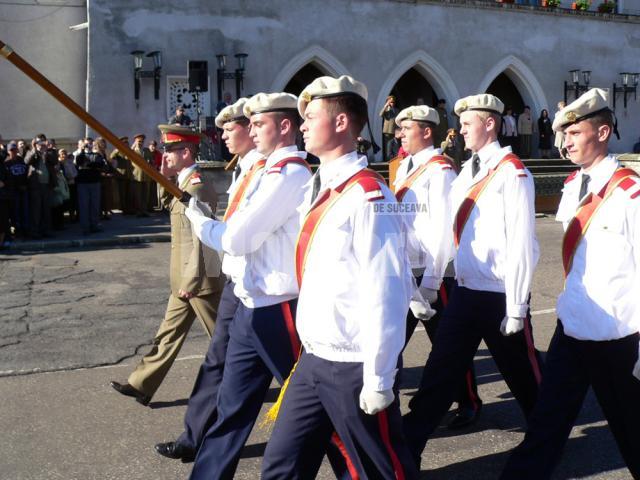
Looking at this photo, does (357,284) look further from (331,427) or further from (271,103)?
(271,103)

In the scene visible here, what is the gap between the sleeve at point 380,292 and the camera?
3.08 metres

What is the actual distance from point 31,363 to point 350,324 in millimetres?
4380

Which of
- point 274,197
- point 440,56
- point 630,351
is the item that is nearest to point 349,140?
point 274,197

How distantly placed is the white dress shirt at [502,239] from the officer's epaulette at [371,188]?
1.58m

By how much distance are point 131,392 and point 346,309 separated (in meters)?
3.00

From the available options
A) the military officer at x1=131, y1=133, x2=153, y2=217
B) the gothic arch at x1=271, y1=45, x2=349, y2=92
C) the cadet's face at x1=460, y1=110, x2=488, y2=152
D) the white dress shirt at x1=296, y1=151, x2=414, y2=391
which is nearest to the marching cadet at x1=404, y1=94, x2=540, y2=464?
the cadet's face at x1=460, y1=110, x2=488, y2=152

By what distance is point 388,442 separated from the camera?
320 centimetres

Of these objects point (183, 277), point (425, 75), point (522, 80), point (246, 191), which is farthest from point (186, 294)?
point (522, 80)

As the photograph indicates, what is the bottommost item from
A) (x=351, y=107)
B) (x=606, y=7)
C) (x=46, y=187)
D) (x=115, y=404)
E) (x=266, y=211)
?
(x=115, y=404)

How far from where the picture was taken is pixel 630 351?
12.3ft

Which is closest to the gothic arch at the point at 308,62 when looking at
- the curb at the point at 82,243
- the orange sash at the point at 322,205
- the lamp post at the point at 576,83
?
the lamp post at the point at 576,83

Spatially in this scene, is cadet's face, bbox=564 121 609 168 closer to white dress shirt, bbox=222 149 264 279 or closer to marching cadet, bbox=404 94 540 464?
marching cadet, bbox=404 94 540 464

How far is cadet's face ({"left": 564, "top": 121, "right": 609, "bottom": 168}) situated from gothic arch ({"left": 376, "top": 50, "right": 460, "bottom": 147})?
23.2m

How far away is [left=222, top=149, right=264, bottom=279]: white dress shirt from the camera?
4.24m
